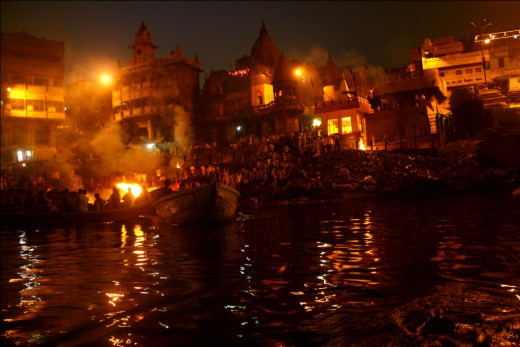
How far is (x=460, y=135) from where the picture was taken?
116ft

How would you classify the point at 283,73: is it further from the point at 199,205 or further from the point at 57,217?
the point at 57,217

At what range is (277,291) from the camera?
5.54 m

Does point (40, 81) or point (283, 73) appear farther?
point (40, 81)

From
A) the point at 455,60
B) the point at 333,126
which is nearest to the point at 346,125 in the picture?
the point at 333,126

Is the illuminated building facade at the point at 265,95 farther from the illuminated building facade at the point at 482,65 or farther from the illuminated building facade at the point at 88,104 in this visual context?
the illuminated building facade at the point at 88,104

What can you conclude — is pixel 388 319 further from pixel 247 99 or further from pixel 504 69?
pixel 504 69

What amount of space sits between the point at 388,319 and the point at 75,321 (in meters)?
3.76

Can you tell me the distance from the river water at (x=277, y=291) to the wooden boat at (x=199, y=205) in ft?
13.9

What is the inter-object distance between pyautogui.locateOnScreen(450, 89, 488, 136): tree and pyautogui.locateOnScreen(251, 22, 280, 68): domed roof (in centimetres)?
2309

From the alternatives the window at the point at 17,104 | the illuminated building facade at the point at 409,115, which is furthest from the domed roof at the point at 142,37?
the illuminated building facade at the point at 409,115

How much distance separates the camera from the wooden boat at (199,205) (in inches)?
599

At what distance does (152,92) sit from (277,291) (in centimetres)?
4679

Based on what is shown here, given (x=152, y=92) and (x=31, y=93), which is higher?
(x=31, y=93)

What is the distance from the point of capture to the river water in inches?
153
